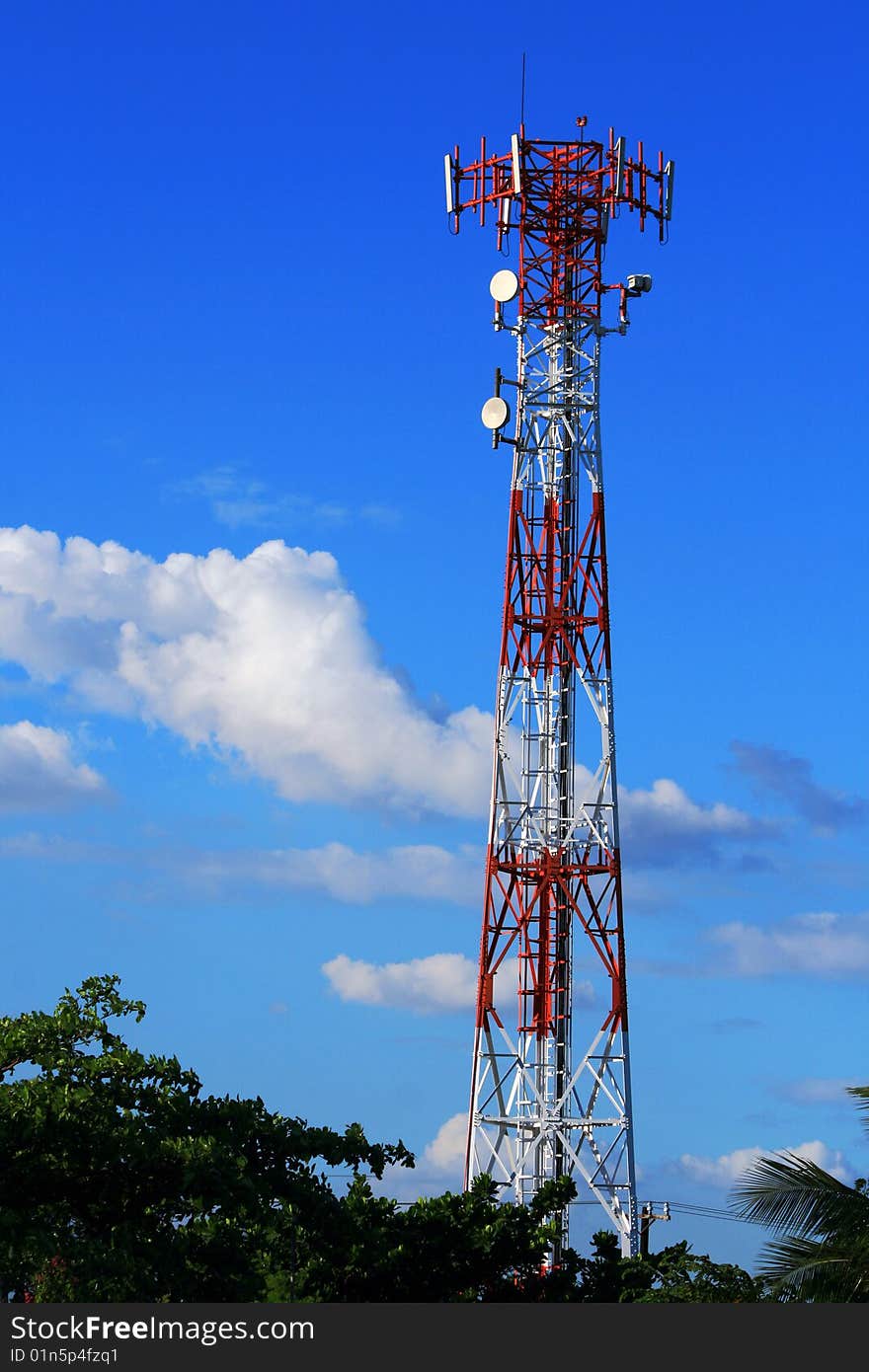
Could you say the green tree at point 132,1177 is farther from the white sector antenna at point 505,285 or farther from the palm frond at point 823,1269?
the white sector antenna at point 505,285

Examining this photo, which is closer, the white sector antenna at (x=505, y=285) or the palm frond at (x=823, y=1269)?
the palm frond at (x=823, y=1269)

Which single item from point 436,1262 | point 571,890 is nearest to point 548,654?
point 571,890

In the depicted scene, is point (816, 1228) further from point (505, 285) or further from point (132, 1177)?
point (505, 285)

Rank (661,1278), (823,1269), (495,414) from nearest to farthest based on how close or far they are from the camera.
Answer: (823,1269) < (661,1278) < (495,414)

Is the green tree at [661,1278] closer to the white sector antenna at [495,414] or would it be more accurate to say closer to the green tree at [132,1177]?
the green tree at [132,1177]

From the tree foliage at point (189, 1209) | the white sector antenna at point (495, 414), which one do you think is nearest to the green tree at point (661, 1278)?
the tree foliage at point (189, 1209)

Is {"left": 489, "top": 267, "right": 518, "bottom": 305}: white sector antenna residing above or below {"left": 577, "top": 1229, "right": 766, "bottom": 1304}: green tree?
above

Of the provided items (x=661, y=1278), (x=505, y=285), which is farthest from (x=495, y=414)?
(x=661, y=1278)

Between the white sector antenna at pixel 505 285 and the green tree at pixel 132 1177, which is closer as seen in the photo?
the green tree at pixel 132 1177

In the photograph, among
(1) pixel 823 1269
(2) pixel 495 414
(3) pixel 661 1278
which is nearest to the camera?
(1) pixel 823 1269

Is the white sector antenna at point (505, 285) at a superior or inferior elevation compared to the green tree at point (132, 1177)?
superior

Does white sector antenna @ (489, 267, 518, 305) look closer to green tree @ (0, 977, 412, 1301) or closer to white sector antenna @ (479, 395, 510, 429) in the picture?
Result: white sector antenna @ (479, 395, 510, 429)

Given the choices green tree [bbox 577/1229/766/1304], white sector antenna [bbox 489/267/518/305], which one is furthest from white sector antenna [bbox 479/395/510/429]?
green tree [bbox 577/1229/766/1304]

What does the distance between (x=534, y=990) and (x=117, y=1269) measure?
1628cm
